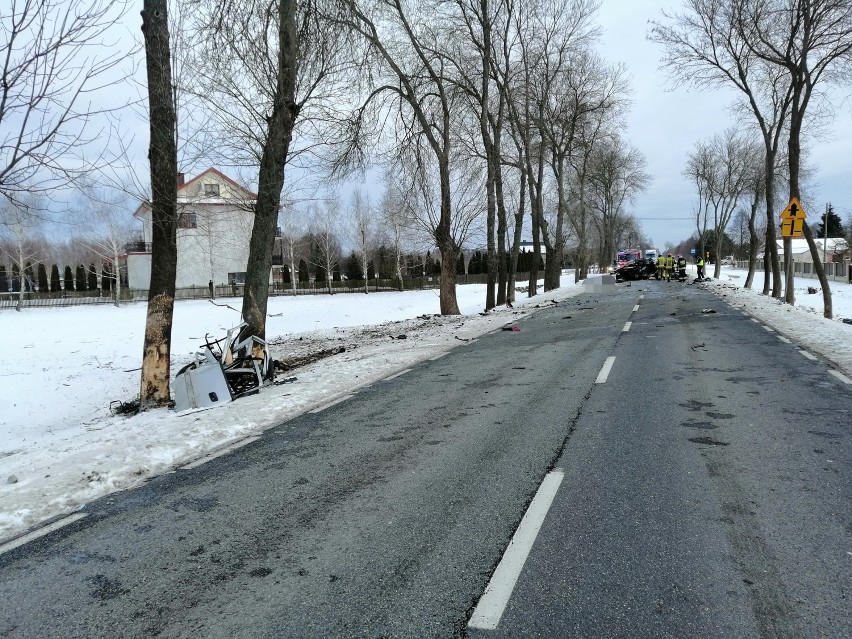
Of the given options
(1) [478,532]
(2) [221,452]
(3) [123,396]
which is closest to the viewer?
(1) [478,532]

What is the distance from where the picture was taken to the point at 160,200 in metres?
9.56

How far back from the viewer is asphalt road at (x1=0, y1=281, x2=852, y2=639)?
2801 millimetres

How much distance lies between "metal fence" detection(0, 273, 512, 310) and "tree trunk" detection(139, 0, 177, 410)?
4422 cm

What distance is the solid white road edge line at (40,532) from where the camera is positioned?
12.5ft

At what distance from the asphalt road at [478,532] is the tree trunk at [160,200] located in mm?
4258

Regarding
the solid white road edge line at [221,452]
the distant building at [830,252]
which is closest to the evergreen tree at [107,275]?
the solid white road edge line at [221,452]

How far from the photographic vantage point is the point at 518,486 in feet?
14.4

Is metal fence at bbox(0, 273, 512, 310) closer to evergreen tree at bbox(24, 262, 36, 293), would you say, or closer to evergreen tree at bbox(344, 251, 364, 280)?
evergreen tree at bbox(24, 262, 36, 293)

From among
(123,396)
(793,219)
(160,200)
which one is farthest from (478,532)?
(793,219)

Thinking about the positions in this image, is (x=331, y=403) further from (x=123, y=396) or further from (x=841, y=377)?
(x=841, y=377)

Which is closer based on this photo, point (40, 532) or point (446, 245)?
point (40, 532)

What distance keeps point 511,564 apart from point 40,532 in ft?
11.0

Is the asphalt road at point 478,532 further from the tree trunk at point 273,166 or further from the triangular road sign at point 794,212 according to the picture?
the triangular road sign at point 794,212

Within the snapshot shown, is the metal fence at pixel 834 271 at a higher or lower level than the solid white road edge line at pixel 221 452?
higher
